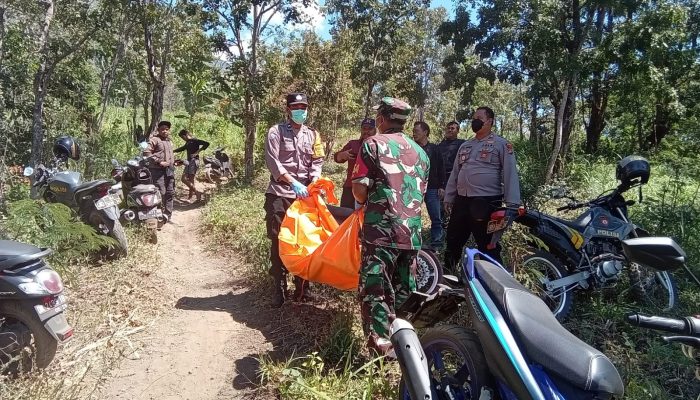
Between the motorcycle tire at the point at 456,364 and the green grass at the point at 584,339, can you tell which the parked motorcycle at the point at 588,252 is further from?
the motorcycle tire at the point at 456,364

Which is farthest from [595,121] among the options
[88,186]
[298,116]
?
[88,186]

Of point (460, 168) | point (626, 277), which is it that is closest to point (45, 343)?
point (460, 168)

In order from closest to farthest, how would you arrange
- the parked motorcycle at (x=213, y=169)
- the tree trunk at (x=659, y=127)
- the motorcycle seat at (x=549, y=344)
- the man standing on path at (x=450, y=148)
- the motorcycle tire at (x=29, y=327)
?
the motorcycle seat at (x=549, y=344), the motorcycle tire at (x=29, y=327), the man standing on path at (x=450, y=148), the parked motorcycle at (x=213, y=169), the tree trunk at (x=659, y=127)

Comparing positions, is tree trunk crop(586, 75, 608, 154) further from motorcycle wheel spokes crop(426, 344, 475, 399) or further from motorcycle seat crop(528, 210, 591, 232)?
motorcycle wheel spokes crop(426, 344, 475, 399)

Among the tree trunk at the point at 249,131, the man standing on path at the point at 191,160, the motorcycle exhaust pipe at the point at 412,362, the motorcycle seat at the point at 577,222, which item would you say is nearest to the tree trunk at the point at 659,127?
the tree trunk at the point at 249,131

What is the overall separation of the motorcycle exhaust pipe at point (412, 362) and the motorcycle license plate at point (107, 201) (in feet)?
13.9

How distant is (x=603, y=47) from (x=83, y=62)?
11506 mm

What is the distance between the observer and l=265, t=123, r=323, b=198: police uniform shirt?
4207mm

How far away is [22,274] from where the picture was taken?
290 cm

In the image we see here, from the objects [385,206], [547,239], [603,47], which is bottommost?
[547,239]

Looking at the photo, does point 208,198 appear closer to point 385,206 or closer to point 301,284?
point 301,284

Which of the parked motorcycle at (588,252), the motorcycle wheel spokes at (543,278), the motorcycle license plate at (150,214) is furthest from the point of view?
the motorcycle license plate at (150,214)

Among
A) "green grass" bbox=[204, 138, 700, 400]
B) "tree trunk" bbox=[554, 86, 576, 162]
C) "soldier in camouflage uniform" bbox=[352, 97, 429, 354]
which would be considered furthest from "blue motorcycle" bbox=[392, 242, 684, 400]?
"tree trunk" bbox=[554, 86, 576, 162]

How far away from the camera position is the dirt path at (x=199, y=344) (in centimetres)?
315
